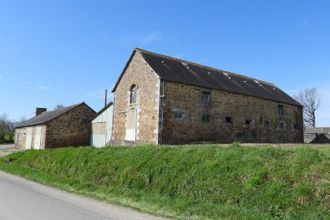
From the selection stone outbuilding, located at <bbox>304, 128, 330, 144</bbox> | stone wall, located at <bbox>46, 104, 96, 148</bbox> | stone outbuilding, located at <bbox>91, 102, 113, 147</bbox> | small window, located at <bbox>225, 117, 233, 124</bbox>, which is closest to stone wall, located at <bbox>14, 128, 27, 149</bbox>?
stone wall, located at <bbox>46, 104, 96, 148</bbox>

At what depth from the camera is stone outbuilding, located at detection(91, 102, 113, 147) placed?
30891 mm

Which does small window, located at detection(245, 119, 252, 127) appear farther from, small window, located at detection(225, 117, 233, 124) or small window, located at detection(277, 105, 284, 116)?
small window, located at detection(277, 105, 284, 116)

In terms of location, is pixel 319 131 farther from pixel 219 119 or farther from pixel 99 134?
pixel 99 134

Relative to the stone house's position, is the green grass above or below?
below

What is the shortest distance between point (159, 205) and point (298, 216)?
11.9 ft

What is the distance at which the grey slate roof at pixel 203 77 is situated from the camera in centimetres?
2465

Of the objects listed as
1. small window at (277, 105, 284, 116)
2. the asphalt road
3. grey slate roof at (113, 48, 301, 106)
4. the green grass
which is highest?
grey slate roof at (113, 48, 301, 106)

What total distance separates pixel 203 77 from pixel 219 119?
3.92 metres

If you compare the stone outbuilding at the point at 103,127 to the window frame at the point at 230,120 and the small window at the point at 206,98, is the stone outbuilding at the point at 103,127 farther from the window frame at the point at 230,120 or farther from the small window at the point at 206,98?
the window frame at the point at 230,120

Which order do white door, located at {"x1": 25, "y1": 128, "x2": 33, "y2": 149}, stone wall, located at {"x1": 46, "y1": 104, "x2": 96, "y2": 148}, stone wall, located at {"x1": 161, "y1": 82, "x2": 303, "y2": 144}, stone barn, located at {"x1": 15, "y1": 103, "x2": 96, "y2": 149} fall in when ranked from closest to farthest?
stone wall, located at {"x1": 161, "y1": 82, "x2": 303, "y2": 144} < stone barn, located at {"x1": 15, "y1": 103, "x2": 96, "y2": 149} < stone wall, located at {"x1": 46, "y1": 104, "x2": 96, "y2": 148} < white door, located at {"x1": 25, "y1": 128, "x2": 33, "y2": 149}

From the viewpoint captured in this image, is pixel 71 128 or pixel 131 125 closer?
pixel 131 125

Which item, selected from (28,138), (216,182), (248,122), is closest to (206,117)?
(248,122)

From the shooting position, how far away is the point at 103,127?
107 feet

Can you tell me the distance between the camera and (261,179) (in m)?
8.91
